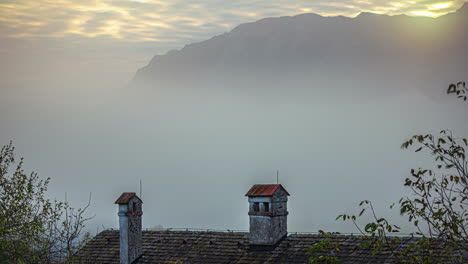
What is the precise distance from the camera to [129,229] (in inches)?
1075

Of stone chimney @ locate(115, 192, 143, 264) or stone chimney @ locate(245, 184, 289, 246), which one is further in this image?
stone chimney @ locate(115, 192, 143, 264)

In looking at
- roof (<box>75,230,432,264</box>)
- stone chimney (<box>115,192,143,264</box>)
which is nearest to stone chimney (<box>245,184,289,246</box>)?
roof (<box>75,230,432,264</box>)

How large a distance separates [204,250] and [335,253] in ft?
18.5

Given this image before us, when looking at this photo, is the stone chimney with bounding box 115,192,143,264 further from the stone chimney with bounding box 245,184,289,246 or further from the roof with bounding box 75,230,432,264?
the stone chimney with bounding box 245,184,289,246

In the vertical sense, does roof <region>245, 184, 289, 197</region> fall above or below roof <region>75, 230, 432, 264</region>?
above

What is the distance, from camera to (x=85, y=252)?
29.0 m

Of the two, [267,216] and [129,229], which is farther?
[129,229]

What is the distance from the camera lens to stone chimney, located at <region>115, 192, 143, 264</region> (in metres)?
27.2

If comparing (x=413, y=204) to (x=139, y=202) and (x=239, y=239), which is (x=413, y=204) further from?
(x=139, y=202)

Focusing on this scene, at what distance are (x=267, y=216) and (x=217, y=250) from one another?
2.57m

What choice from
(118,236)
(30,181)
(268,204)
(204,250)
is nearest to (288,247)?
(268,204)

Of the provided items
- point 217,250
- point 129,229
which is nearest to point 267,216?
point 217,250

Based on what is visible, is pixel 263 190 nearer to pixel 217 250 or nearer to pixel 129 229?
pixel 217 250

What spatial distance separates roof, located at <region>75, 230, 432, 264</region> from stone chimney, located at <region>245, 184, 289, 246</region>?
1.33ft
